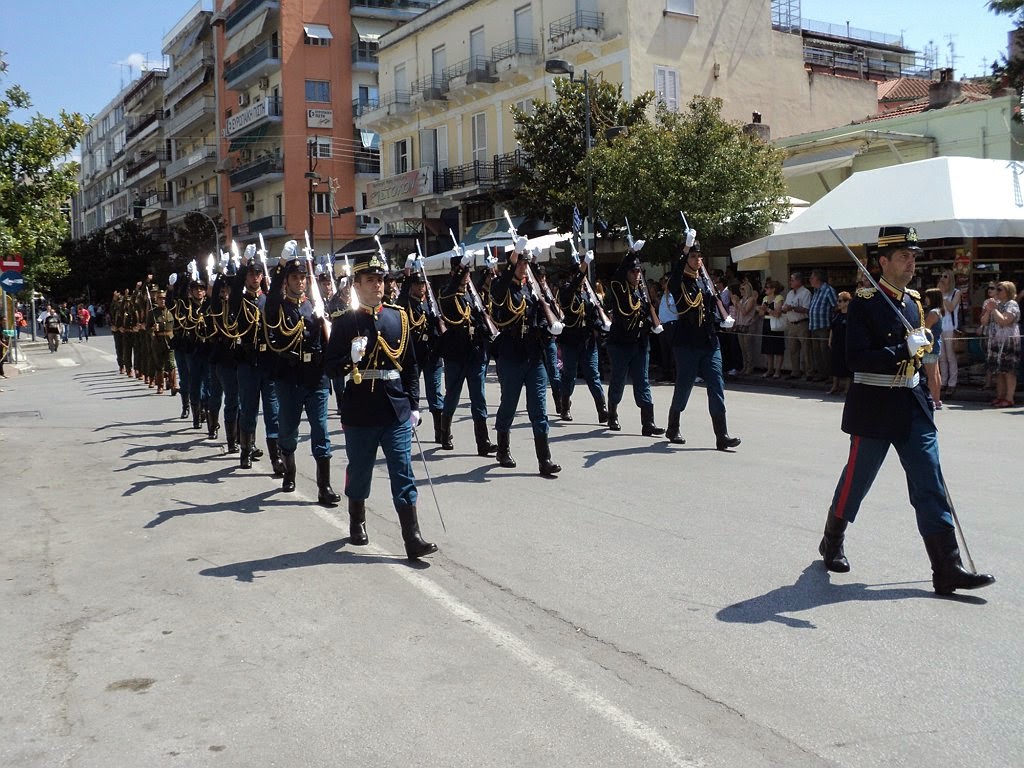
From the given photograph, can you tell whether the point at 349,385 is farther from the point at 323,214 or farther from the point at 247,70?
the point at 247,70

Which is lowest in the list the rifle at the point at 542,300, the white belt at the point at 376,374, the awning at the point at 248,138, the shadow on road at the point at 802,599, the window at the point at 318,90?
the shadow on road at the point at 802,599

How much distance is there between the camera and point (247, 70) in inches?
2335

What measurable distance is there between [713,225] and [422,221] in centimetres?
2137

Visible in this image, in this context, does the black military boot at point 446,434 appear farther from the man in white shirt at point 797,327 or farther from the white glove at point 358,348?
the man in white shirt at point 797,327

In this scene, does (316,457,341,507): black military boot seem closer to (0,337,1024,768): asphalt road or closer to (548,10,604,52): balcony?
(0,337,1024,768): asphalt road

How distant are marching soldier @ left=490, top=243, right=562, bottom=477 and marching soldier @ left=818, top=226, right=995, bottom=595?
3880 millimetres

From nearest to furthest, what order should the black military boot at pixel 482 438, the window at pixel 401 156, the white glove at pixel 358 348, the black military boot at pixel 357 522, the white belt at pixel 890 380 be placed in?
the white belt at pixel 890 380 < the white glove at pixel 358 348 < the black military boot at pixel 357 522 < the black military boot at pixel 482 438 < the window at pixel 401 156

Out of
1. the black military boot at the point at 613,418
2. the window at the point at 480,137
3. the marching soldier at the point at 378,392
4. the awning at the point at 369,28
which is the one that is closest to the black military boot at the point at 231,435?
the black military boot at the point at 613,418

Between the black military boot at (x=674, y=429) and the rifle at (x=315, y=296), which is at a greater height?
the rifle at (x=315, y=296)

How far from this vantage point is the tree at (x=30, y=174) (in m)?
20.0

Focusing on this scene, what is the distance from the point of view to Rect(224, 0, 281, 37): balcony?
5653cm

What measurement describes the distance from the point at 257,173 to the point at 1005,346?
165 ft

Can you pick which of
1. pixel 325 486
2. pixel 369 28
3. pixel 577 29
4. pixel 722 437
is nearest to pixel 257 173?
pixel 369 28

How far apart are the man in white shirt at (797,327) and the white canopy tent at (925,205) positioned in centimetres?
88
